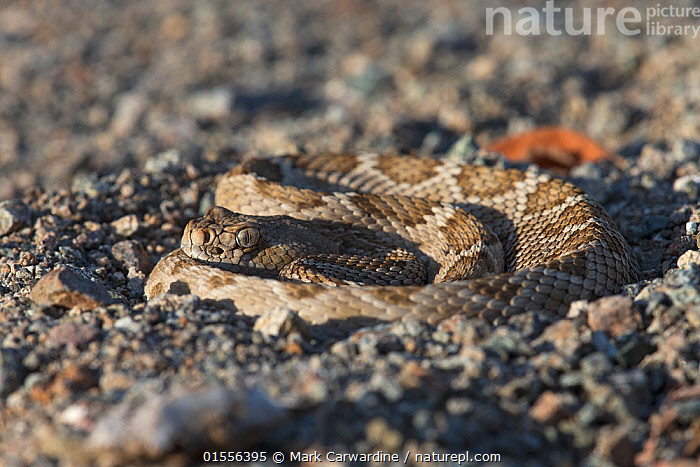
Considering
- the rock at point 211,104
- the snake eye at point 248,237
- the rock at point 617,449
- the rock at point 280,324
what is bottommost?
the rock at point 617,449

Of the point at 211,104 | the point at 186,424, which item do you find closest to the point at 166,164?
the point at 211,104

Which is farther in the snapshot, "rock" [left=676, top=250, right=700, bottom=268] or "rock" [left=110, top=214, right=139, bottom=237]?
"rock" [left=110, top=214, right=139, bottom=237]

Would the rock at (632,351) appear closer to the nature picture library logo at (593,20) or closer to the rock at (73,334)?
the rock at (73,334)

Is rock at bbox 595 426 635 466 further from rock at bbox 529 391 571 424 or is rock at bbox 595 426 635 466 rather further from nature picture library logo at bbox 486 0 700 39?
nature picture library logo at bbox 486 0 700 39

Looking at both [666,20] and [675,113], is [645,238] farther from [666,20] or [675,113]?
[666,20]

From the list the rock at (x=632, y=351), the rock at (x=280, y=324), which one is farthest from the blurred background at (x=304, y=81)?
the rock at (x=632, y=351)

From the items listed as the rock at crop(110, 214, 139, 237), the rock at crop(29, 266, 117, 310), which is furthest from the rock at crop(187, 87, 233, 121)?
the rock at crop(29, 266, 117, 310)
